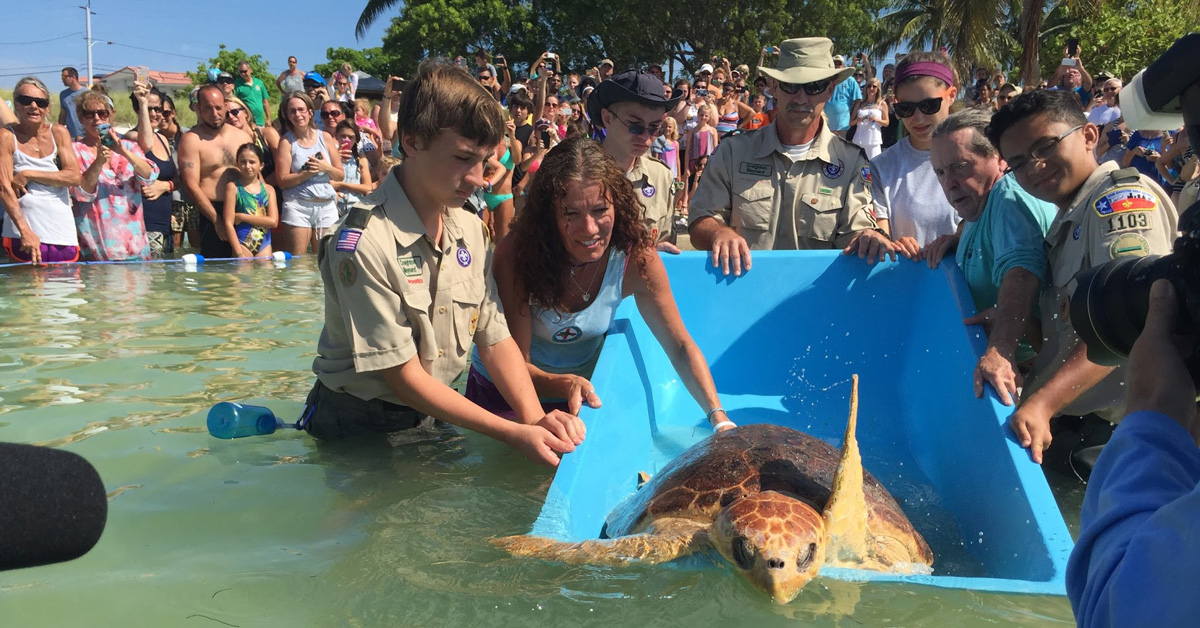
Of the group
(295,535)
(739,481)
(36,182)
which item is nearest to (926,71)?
(739,481)

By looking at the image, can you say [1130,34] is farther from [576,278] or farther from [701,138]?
[576,278]

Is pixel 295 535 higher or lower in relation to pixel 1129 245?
lower

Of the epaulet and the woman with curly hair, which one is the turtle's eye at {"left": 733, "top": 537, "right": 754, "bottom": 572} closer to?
the woman with curly hair

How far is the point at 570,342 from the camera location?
129 inches

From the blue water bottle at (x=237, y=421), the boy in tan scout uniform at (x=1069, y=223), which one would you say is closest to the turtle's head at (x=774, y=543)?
the boy in tan scout uniform at (x=1069, y=223)

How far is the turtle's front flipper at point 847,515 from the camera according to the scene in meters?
1.95

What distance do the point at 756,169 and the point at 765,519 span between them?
2.44 meters

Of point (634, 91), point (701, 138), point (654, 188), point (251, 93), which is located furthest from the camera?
point (701, 138)

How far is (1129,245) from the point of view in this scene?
2.38 metres

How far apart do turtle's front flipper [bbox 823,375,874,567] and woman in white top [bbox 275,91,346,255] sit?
5838 millimetres

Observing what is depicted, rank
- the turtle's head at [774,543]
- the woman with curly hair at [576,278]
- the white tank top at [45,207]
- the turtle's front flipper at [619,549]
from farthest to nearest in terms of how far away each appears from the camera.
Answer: the white tank top at [45,207]
the woman with curly hair at [576,278]
the turtle's front flipper at [619,549]
the turtle's head at [774,543]

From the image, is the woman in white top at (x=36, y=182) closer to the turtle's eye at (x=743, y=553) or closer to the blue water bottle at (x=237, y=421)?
the blue water bottle at (x=237, y=421)

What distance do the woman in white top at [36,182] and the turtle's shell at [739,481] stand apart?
5.81 m

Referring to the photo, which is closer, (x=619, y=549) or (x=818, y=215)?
(x=619, y=549)
